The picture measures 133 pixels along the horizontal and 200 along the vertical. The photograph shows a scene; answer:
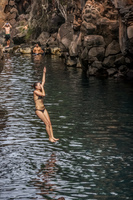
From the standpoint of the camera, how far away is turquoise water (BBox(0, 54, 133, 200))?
11438mm

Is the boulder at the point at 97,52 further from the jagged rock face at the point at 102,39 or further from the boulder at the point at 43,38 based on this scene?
the boulder at the point at 43,38

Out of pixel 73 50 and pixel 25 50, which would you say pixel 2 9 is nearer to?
pixel 25 50

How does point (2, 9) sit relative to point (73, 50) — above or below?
above

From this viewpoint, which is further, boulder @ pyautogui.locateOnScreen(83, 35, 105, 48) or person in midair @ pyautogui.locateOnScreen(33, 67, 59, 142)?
boulder @ pyautogui.locateOnScreen(83, 35, 105, 48)

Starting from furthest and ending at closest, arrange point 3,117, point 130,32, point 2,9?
point 2,9
point 130,32
point 3,117

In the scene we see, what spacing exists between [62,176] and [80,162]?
127 centimetres

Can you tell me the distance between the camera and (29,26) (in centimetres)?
6319

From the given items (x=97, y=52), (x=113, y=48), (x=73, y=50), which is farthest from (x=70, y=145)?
(x=73, y=50)

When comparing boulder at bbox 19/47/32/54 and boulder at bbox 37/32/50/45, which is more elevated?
boulder at bbox 37/32/50/45

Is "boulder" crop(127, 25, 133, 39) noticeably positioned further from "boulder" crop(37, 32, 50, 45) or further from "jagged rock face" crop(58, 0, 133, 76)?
"boulder" crop(37, 32, 50, 45)

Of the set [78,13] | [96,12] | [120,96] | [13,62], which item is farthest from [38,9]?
[120,96]

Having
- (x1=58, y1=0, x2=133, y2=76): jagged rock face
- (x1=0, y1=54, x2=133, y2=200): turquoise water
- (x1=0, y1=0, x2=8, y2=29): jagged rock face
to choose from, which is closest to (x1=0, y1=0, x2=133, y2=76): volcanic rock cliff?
(x1=58, y1=0, x2=133, y2=76): jagged rock face

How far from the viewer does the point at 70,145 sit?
1525cm

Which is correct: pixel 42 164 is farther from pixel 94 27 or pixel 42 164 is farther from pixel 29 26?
pixel 29 26
